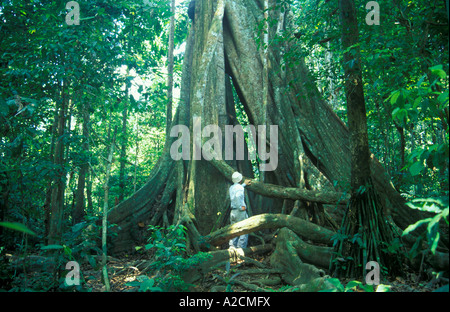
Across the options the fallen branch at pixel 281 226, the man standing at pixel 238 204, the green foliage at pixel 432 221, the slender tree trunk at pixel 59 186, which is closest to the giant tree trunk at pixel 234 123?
the man standing at pixel 238 204

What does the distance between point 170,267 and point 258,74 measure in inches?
187

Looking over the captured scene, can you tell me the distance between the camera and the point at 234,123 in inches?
296

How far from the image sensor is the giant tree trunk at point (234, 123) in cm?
633

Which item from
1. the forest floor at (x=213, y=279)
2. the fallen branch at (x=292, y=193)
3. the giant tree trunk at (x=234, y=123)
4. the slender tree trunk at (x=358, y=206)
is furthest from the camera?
the giant tree trunk at (x=234, y=123)

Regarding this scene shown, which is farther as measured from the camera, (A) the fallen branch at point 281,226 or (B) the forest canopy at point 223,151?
(A) the fallen branch at point 281,226

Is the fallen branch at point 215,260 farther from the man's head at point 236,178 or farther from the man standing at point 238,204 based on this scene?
the man's head at point 236,178

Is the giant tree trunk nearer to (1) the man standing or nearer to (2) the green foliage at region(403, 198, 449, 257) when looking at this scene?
(1) the man standing

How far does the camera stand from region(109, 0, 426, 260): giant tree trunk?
6332mm

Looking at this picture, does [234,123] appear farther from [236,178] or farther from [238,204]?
[238,204]

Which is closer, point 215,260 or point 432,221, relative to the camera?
point 432,221

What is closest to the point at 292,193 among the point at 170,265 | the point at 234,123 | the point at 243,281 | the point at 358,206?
the point at 358,206

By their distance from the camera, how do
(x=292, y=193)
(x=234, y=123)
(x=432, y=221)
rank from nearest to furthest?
1. (x=432, y=221)
2. (x=292, y=193)
3. (x=234, y=123)
